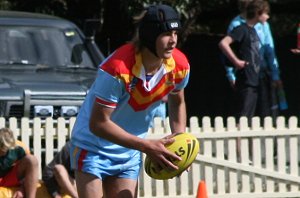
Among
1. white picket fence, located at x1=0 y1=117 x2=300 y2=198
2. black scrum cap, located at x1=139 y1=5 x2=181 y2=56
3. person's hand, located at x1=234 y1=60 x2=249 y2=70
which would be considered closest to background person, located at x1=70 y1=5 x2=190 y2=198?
black scrum cap, located at x1=139 y1=5 x2=181 y2=56

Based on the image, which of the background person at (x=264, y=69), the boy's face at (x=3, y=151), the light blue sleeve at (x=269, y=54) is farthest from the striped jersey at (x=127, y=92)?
the light blue sleeve at (x=269, y=54)

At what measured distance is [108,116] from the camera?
636 centimetres

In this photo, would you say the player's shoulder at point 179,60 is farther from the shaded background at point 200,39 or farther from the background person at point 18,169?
the shaded background at point 200,39

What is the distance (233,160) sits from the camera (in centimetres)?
1171

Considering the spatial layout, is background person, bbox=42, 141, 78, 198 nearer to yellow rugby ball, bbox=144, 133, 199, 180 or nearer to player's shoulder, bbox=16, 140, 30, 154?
player's shoulder, bbox=16, 140, 30, 154

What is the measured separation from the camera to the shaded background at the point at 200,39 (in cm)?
1819

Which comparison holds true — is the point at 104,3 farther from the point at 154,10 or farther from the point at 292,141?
the point at 154,10

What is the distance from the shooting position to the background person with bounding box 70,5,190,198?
6.32 m

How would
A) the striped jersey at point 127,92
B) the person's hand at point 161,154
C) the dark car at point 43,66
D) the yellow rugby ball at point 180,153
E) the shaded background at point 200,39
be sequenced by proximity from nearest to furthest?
the person's hand at point 161,154 < the striped jersey at point 127,92 < the yellow rugby ball at point 180,153 < the dark car at point 43,66 < the shaded background at point 200,39

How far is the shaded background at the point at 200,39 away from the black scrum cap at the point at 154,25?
10.5m

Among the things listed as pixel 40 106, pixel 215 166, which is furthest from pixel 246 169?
pixel 40 106

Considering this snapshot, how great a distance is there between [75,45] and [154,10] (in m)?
5.83

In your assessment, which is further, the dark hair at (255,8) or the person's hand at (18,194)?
the dark hair at (255,8)

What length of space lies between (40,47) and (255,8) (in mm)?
2570
